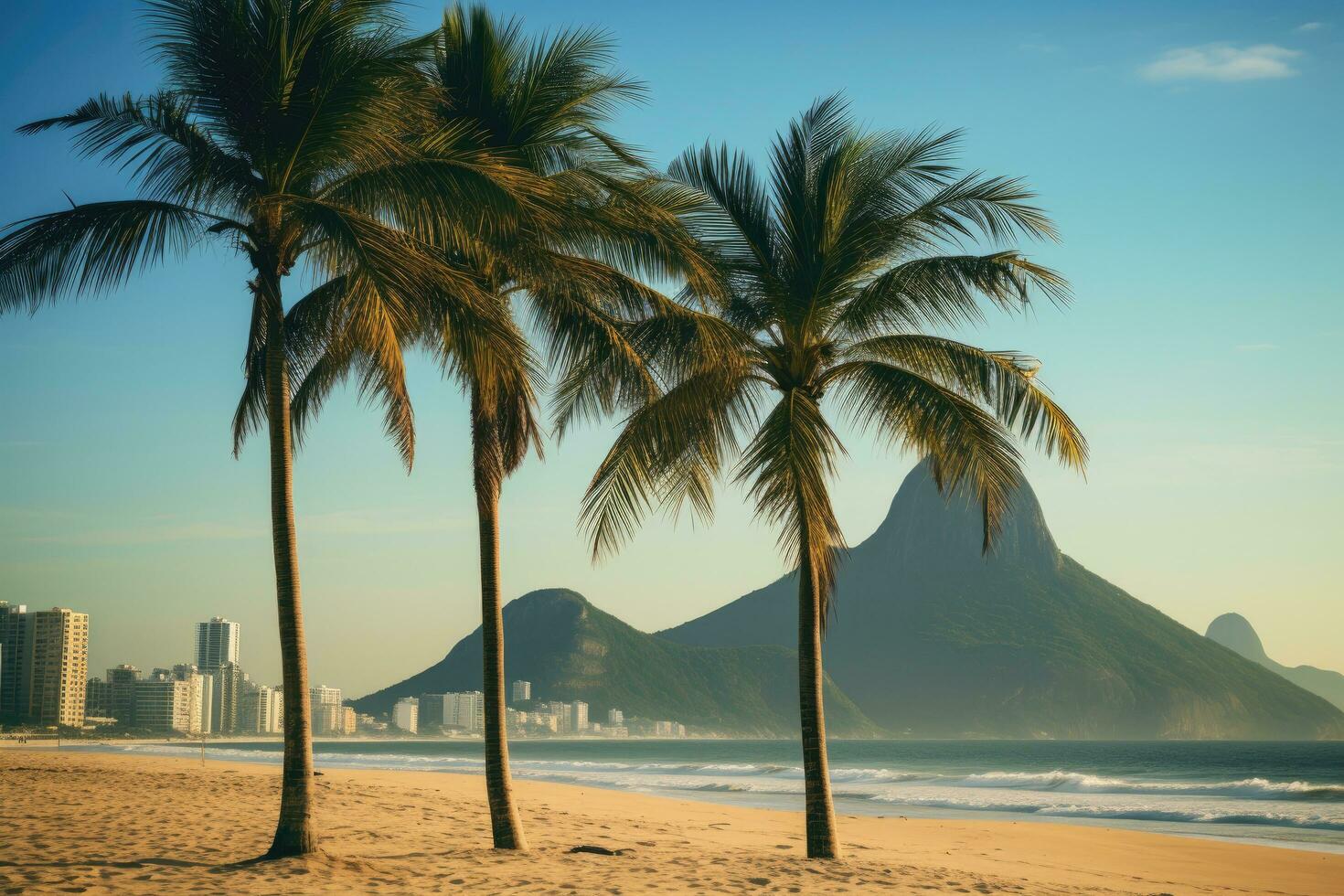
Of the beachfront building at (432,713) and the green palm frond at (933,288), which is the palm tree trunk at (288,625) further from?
the beachfront building at (432,713)

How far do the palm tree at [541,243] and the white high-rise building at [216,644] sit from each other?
131290 mm

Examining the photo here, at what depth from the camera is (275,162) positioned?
9.10 meters

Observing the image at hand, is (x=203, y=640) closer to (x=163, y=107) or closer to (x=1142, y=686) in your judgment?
(x=1142, y=686)

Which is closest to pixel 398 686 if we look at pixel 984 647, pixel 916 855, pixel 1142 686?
pixel 984 647

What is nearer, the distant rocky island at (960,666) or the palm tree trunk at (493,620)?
the palm tree trunk at (493,620)

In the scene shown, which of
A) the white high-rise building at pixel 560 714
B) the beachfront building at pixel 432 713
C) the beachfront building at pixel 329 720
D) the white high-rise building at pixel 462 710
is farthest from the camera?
the beachfront building at pixel 432 713

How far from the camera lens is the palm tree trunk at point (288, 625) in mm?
9070

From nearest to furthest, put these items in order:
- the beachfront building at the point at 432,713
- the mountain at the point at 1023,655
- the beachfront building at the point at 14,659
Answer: the beachfront building at the point at 14,659 → the mountain at the point at 1023,655 → the beachfront building at the point at 432,713

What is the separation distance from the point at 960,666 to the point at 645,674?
4176 cm

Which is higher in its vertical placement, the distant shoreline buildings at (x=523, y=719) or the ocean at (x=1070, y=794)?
the ocean at (x=1070, y=794)

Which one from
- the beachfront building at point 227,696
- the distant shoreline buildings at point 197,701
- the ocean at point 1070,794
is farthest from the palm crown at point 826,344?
the beachfront building at point 227,696

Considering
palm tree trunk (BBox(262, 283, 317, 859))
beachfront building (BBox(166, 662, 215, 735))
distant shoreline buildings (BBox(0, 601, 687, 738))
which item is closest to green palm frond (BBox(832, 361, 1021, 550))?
palm tree trunk (BBox(262, 283, 317, 859))

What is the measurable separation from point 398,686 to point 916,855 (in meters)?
167

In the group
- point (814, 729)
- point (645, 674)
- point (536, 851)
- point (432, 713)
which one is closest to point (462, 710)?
point (432, 713)
